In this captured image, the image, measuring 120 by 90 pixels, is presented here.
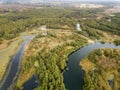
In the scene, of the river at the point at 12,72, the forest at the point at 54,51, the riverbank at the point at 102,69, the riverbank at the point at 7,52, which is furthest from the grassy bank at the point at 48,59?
the riverbank at the point at 102,69

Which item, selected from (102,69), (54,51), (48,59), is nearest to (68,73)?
(48,59)

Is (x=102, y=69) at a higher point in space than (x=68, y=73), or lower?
higher

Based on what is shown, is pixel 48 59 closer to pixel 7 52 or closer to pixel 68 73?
pixel 68 73

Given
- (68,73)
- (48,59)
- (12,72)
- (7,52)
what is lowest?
(7,52)

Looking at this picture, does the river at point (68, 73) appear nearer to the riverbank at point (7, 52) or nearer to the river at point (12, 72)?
the river at point (12, 72)

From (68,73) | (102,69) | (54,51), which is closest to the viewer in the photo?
(68,73)


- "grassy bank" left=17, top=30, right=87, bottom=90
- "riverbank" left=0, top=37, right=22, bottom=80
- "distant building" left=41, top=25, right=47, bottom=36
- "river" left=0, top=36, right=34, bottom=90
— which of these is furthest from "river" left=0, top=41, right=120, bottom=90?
"distant building" left=41, top=25, right=47, bottom=36
